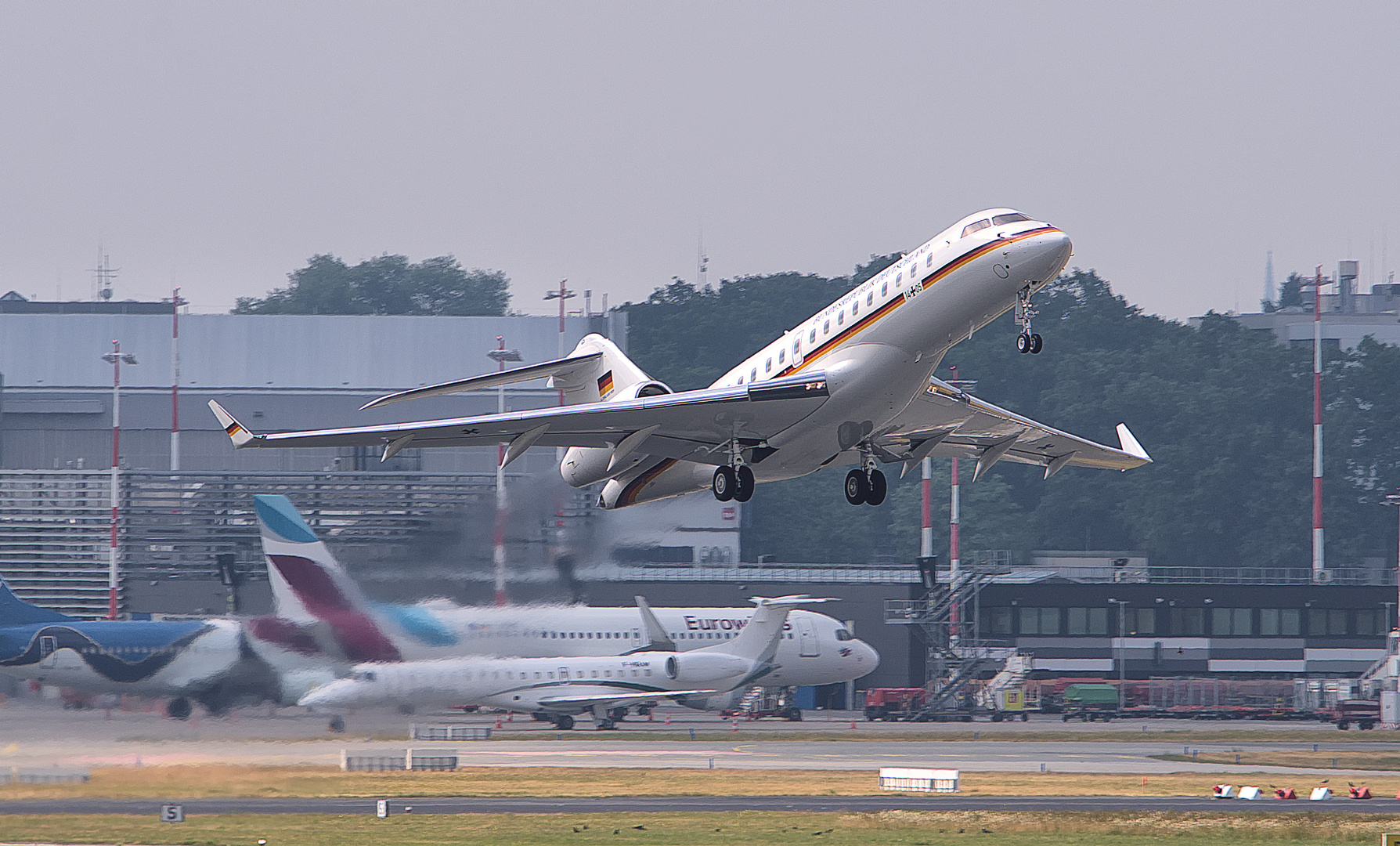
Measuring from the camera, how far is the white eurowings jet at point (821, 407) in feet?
104

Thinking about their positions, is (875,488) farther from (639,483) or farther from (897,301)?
(897,301)

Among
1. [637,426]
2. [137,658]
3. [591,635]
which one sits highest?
[637,426]

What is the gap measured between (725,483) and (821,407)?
3.41 meters

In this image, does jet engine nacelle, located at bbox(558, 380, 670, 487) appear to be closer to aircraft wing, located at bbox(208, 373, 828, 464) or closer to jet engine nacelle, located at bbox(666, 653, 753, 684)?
aircraft wing, located at bbox(208, 373, 828, 464)

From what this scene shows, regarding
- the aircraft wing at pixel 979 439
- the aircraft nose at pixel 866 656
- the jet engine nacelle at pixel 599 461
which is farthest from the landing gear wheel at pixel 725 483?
the aircraft nose at pixel 866 656

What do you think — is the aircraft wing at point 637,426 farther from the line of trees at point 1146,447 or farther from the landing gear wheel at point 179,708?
the line of trees at point 1146,447

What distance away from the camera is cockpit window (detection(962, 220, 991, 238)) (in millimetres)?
31688

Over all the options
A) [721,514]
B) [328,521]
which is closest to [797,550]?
[721,514]

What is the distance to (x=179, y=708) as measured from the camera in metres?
42.5

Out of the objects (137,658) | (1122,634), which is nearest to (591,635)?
(137,658)

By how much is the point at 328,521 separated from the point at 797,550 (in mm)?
64742

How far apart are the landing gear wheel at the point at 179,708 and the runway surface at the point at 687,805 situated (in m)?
2.09

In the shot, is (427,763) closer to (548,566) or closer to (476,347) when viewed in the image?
(548,566)

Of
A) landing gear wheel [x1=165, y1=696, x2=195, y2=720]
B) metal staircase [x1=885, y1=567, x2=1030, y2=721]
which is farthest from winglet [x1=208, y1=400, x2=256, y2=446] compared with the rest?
metal staircase [x1=885, y1=567, x2=1030, y2=721]
